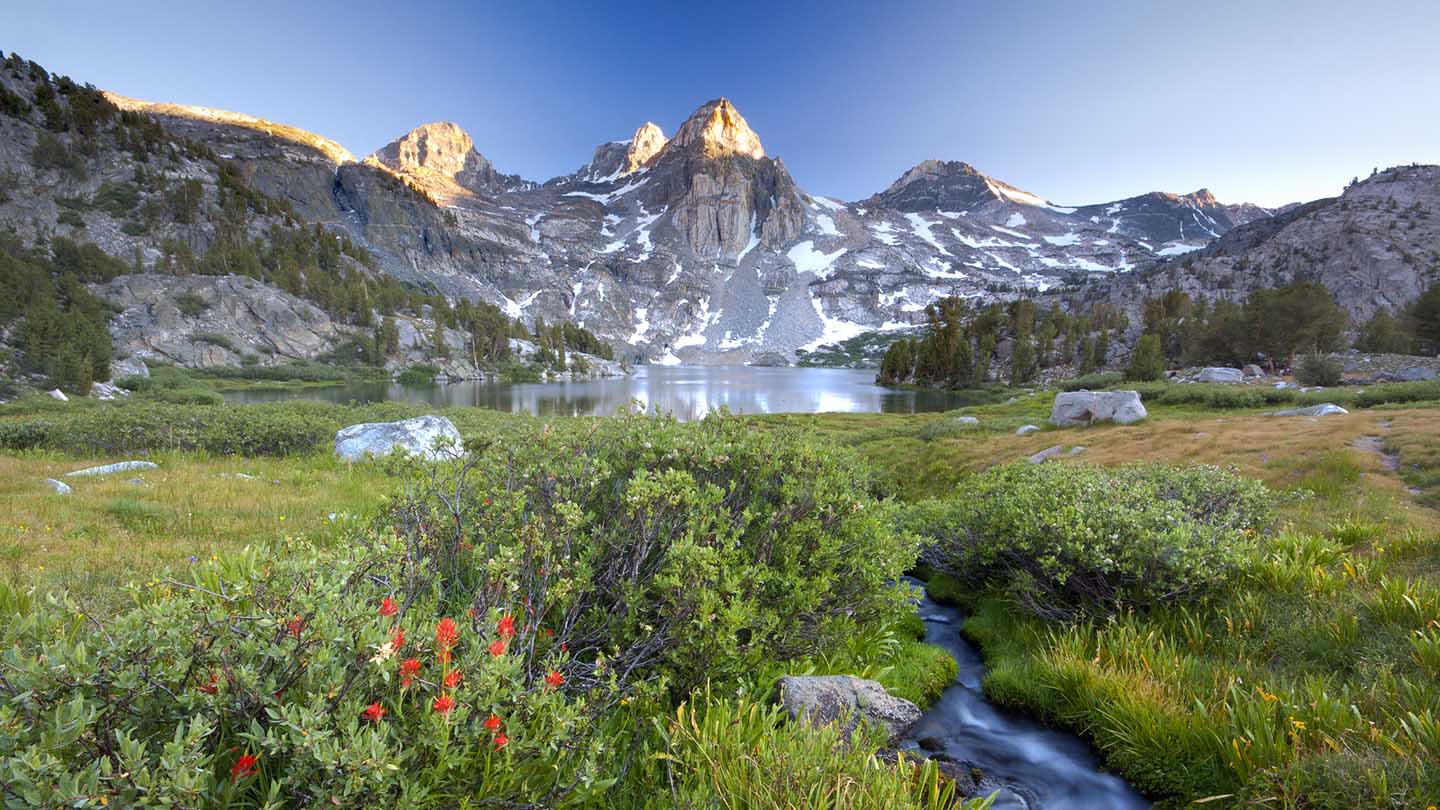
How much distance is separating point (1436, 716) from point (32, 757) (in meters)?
8.32

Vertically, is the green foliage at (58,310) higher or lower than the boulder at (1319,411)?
higher

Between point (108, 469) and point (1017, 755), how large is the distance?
Answer: 62.3ft

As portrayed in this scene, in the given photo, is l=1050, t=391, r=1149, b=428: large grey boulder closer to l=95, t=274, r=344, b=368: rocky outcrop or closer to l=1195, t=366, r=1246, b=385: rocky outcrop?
l=1195, t=366, r=1246, b=385: rocky outcrop

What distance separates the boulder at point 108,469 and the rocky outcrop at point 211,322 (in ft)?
363

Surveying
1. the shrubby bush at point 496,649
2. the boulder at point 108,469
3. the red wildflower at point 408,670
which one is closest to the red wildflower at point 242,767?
the shrubby bush at point 496,649

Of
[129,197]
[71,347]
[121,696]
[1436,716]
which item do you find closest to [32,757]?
[121,696]

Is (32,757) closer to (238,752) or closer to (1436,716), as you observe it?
(238,752)

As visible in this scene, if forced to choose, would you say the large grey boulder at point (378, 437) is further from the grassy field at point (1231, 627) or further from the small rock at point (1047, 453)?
the small rock at point (1047, 453)

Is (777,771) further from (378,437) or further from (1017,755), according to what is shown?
(378,437)

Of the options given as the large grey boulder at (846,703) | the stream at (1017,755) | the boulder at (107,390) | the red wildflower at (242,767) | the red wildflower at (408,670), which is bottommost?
the stream at (1017,755)

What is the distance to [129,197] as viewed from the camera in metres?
136

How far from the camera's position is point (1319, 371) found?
136 feet

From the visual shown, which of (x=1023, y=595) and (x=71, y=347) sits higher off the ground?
(x=71, y=347)

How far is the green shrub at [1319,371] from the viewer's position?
133 ft
